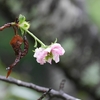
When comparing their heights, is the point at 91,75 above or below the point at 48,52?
above

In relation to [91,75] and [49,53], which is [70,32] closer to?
[91,75]

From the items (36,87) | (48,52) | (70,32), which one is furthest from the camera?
(70,32)

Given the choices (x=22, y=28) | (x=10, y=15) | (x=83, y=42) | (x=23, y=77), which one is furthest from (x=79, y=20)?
(x=22, y=28)

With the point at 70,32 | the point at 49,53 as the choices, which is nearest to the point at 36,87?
the point at 49,53

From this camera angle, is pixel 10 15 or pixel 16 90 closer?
pixel 16 90

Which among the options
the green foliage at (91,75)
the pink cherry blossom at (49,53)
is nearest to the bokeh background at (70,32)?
the green foliage at (91,75)

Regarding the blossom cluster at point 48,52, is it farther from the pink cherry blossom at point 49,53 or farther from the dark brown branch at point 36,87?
the dark brown branch at point 36,87

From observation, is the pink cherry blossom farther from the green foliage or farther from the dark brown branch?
the green foliage

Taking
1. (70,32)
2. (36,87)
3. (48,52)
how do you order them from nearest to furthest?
(48,52) → (36,87) → (70,32)

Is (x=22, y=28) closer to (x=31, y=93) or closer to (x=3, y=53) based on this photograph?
(x=31, y=93)
